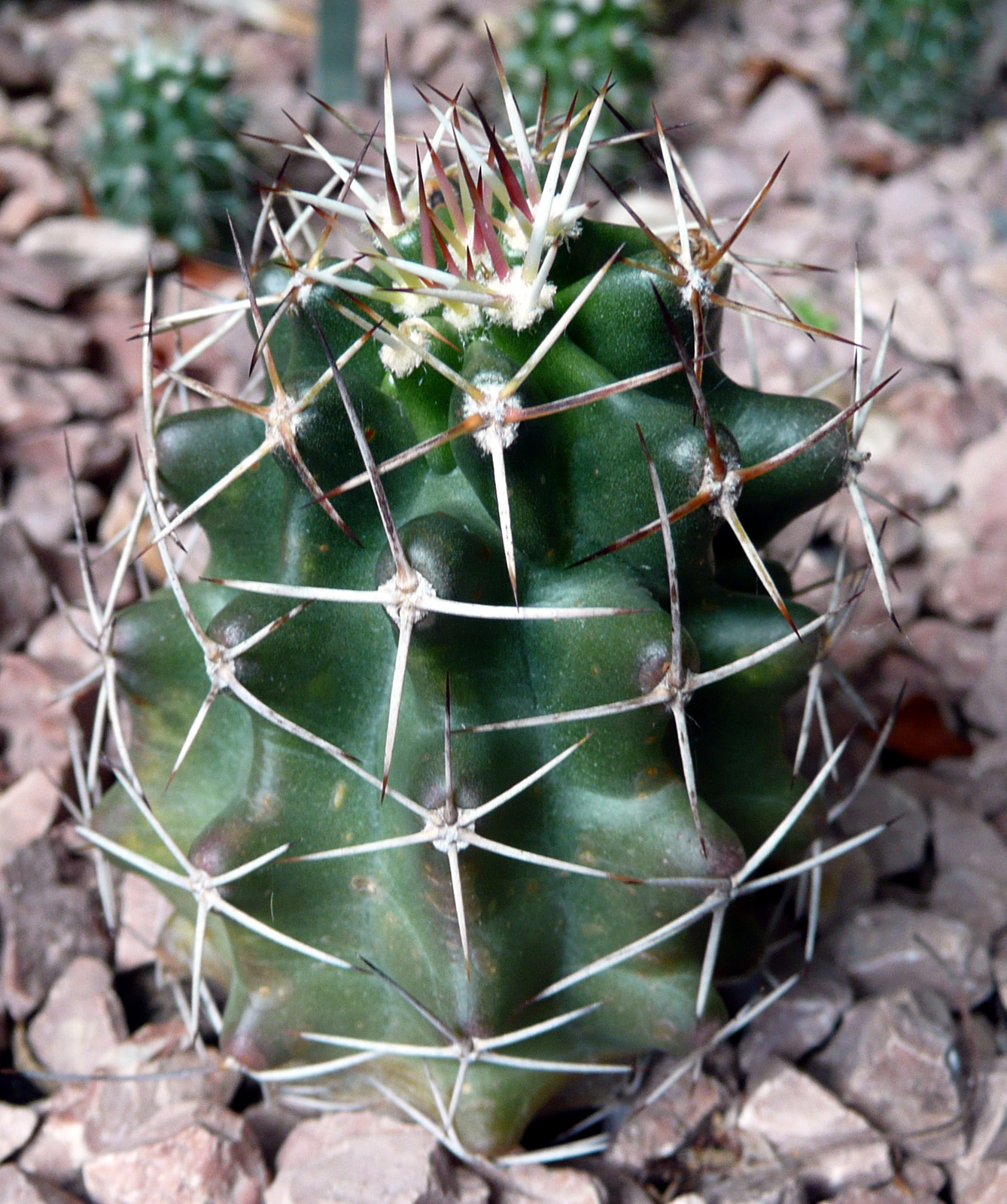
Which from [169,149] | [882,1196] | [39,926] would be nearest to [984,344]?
[169,149]

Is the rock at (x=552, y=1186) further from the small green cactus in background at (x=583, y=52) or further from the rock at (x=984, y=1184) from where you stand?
the small green cactus in background at (x=583, y=52)

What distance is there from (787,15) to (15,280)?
11.1 ft

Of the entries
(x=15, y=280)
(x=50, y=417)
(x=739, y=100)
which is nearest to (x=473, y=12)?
(x=739, y=100)

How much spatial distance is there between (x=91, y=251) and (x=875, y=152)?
8.38ft

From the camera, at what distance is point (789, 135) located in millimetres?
3984

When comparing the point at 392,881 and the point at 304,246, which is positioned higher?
the point at 304,246

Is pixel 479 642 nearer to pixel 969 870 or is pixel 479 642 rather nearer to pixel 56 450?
pixel 969 870

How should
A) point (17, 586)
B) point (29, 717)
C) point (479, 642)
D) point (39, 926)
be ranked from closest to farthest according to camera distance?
1. point (479, 642)
2. point (39, 926)
3. point (29, 717)
4. point (17, 586)

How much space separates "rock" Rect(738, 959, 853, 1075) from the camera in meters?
1.68

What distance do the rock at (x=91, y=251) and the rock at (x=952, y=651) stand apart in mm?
2056

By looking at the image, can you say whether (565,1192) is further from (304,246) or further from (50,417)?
(50,417)

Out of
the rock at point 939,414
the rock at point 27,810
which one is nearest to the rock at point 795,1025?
the rock at point 27,810

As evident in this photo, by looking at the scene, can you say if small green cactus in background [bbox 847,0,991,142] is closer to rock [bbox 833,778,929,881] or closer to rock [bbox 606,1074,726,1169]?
rock [bbox 833,778,929,881]

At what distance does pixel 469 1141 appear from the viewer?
143cm
